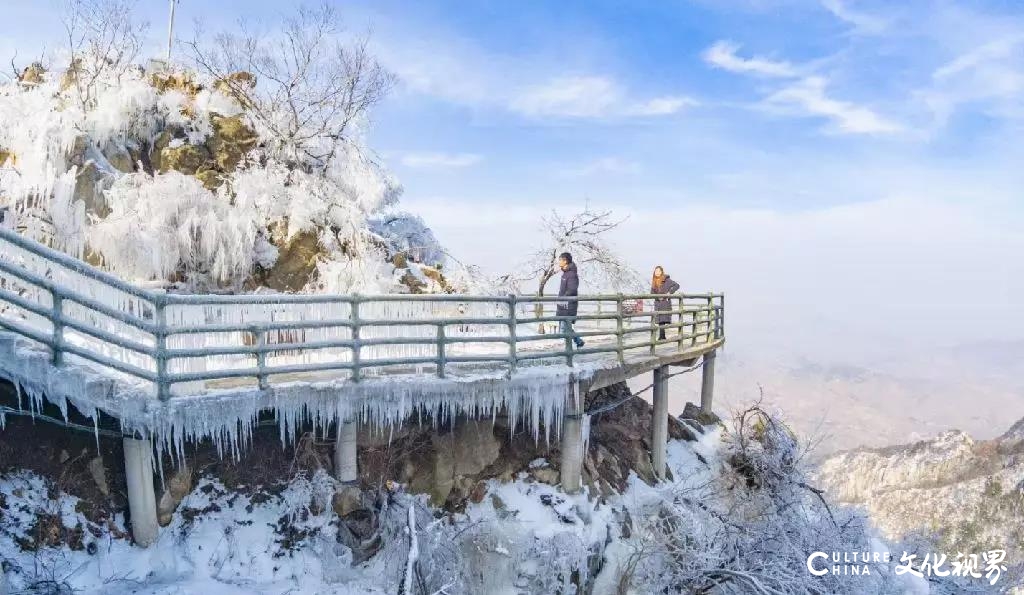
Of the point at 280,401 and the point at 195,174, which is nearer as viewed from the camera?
the point at 280,401

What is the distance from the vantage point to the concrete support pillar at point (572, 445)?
887 cm

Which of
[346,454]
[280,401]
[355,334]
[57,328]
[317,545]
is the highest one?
[57,328]

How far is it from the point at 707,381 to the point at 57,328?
45.1ft

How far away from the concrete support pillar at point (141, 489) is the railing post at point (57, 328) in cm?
111

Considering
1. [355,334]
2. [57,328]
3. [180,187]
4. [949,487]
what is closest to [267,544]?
[355,334]

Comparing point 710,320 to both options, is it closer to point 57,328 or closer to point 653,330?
point 653,330

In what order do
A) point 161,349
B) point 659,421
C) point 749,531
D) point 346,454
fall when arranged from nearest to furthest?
point 161,349, point 346,454, point 749,531, point 659,421

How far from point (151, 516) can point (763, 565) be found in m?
7.45

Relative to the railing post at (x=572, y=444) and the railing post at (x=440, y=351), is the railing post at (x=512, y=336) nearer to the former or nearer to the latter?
the railing post at (x=440, y=351)

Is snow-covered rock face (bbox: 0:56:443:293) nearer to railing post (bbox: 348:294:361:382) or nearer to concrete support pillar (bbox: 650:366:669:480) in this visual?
railing post (bbox: 348:294:361:382)

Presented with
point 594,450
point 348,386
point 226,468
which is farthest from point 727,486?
point 226,468

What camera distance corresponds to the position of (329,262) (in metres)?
12.5

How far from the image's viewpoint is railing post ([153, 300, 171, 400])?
19.0 ft

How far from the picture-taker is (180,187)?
38.8ft
